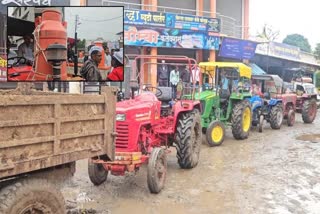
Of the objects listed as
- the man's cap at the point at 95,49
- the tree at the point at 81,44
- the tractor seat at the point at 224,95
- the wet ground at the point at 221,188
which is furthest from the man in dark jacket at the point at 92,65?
the tractor seat at the point at 224,95

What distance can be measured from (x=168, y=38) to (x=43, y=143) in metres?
16.7

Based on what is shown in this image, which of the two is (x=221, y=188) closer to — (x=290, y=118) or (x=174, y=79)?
(x=174, y=79)

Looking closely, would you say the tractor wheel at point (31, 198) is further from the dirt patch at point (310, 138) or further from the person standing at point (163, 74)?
the dirt patch at point (310, 138)

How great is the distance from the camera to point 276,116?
1465 centimetres

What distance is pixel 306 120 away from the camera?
17.4m

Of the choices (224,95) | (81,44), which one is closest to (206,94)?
(224,95)

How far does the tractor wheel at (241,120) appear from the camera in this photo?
11991mm

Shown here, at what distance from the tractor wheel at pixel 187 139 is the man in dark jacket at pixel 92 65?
8.25ft

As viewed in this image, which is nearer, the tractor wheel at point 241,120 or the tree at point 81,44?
the tree at point 81,44

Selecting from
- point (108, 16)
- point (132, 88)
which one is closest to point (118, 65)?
point (108, 16)

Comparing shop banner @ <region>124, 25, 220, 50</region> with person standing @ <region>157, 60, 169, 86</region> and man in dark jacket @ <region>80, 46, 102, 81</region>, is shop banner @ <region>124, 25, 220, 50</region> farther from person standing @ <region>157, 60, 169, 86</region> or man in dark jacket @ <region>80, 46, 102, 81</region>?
man in dark jacket @ <region>80, 46, 102, 81</region>

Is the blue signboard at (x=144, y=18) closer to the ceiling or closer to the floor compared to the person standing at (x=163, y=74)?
closer to the ceiling

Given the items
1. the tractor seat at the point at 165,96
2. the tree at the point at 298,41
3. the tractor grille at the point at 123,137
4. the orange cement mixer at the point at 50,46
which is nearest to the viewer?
the orange cement mixer at the point at 50,46

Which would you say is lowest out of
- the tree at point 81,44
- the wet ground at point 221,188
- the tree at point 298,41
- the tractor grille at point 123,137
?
the wet ground at point 221,188
